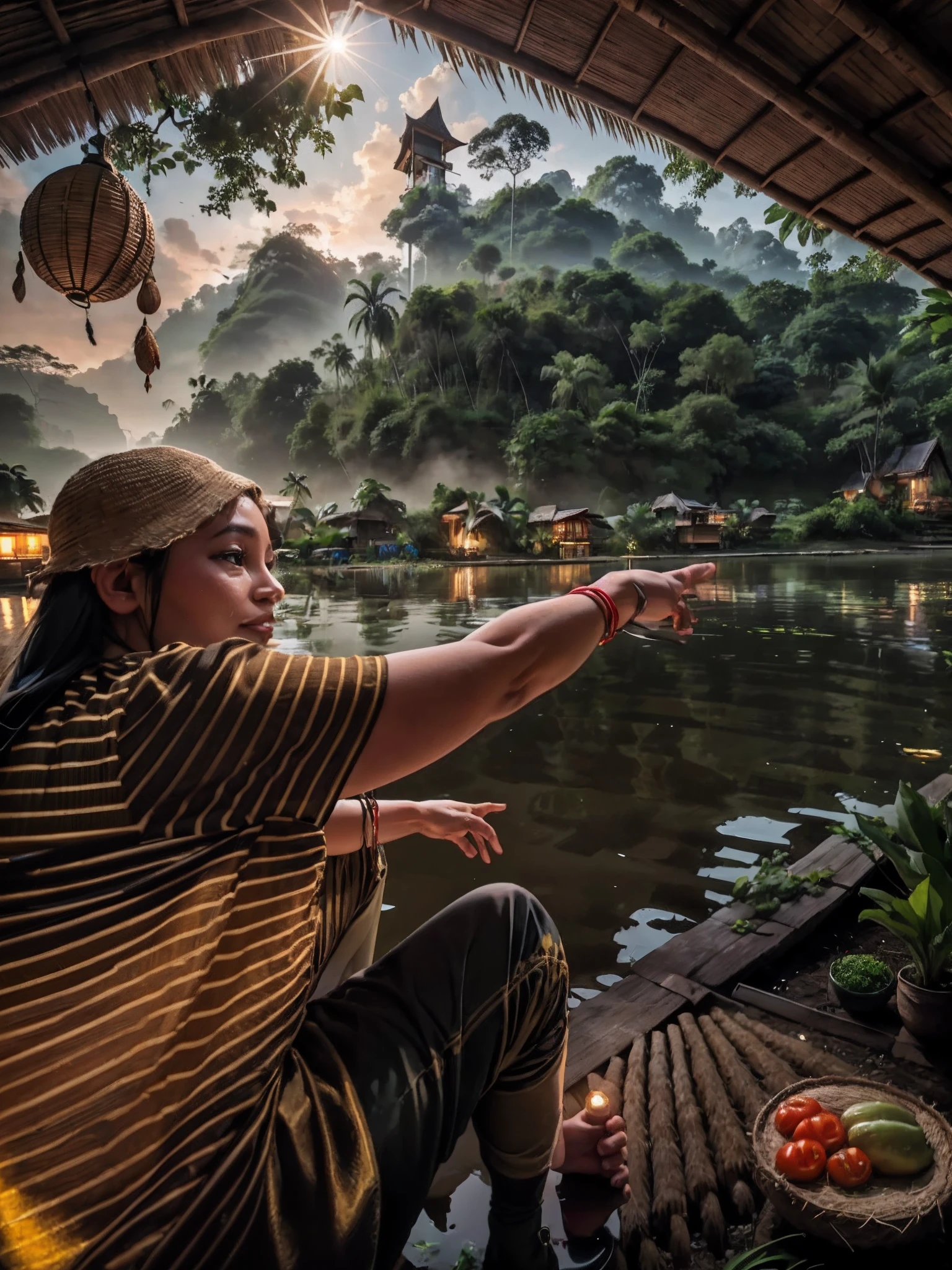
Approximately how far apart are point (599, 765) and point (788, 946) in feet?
7.23

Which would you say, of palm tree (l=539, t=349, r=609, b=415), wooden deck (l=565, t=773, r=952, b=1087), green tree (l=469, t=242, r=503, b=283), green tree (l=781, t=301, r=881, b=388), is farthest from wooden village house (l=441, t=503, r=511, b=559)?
green tree (l=469, t=242, r=503, b=283)

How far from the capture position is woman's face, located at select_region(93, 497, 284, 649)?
821 mm

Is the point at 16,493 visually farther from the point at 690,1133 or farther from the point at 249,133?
the point at 690,1133

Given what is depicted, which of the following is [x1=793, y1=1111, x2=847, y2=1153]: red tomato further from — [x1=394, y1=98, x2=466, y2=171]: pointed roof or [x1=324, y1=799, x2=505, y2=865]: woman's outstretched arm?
[x1=394, y1=98, x2=466, y2=171]: pointed roof

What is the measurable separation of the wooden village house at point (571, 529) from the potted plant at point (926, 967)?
22.4 meters

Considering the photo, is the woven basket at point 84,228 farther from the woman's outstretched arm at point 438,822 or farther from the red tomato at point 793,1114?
the red tomato at point 793,1114

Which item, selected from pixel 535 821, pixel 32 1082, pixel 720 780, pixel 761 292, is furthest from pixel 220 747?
pixel 761 292

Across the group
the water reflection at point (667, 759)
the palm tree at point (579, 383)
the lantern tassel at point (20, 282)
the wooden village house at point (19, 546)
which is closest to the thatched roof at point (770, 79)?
the lantern tassel at point (20, 282)

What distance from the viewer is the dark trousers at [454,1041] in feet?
2.66

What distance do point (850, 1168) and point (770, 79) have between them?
2497 millimetres

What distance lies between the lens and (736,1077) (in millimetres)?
1692

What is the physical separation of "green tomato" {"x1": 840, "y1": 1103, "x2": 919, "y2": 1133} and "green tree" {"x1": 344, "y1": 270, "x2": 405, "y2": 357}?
36401mm

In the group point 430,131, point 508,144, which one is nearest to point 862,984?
point 430,131

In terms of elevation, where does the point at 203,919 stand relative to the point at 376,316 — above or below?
below
